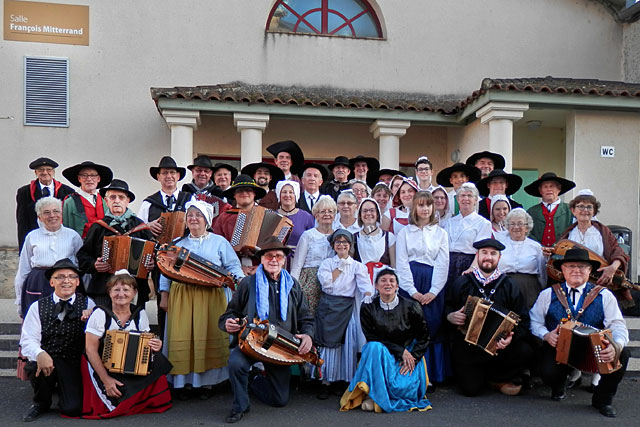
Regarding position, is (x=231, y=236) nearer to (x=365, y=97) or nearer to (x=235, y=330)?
(x=235, y=330)

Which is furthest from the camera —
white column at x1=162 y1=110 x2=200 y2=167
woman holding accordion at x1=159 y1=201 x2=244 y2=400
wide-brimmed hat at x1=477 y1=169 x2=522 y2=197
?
white column at x1=162 y1=110 x2=200 y2=167

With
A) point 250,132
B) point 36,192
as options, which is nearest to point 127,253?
point 36,192

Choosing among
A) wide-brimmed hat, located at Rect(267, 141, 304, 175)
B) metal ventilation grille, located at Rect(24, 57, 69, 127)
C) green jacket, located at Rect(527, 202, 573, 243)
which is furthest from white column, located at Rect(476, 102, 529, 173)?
metal ventilation grille, located at Rect(24, 57, 69, 127)

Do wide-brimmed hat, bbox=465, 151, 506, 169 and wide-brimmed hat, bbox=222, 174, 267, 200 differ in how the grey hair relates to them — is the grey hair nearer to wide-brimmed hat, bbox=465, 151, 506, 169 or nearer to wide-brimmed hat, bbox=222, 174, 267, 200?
wide-brimmed hat, bbox=222, 174, 267, 200

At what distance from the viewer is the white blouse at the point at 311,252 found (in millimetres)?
5828

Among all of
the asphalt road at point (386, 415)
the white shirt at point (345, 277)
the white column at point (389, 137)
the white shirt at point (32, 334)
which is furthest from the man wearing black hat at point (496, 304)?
the white column at point (389, 137)

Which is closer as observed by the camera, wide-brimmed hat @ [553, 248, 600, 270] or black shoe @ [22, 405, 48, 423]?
black shoe @ [22, 405, 48, 423]

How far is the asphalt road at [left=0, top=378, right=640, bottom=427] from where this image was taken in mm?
4910

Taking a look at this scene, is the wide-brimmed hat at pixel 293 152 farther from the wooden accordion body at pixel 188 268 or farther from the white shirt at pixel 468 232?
the wooden accordion body at pixel 188 268

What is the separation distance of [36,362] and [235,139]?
273 inches

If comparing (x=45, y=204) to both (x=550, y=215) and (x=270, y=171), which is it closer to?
(x=270, y=171)

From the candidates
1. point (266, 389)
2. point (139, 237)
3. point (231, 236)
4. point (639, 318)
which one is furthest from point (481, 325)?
point (639, 318)

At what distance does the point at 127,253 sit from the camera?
17.5 feet

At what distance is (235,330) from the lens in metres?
4.98
